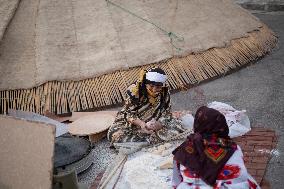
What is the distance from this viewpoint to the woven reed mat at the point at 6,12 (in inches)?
228

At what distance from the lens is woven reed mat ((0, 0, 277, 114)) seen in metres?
5.38

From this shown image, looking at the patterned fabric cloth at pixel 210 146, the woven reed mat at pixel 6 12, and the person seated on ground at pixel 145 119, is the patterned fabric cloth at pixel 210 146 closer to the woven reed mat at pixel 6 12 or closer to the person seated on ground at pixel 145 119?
the person seated on ground at pixel 145 119

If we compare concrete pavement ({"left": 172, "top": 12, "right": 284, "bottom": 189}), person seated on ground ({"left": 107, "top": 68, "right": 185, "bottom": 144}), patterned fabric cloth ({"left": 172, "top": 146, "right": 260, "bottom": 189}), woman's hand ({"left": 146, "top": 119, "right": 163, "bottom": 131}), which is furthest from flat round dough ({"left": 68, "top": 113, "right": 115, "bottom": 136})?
patterned fabric cloth ({"left": 172, "top": 146, "right": 260, "bottom": 189})

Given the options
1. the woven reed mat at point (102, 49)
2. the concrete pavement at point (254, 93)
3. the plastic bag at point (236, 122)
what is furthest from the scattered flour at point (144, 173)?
the woven reed mat at point (102, 49)

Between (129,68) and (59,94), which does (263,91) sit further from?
Result: (59,94)

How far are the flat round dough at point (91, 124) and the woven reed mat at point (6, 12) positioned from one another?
190 cm

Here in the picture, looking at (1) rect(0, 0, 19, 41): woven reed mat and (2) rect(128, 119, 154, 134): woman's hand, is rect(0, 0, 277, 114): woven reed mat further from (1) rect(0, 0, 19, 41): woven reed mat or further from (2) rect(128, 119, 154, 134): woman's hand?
(2) rect(128, 119, 154, 134): woman's hand

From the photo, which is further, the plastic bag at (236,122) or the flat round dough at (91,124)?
the flat round dough at (91,124)

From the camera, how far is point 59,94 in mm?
5340

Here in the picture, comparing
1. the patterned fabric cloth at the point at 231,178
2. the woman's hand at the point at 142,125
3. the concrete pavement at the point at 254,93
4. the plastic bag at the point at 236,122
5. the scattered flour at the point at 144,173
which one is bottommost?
the concrete pavement at the point at 254,93

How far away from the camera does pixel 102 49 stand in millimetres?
5812

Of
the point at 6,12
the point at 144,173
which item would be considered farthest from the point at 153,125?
the point at 6,12

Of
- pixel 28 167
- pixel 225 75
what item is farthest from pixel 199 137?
pixel 225 75

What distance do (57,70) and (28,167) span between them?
262 centimetres
